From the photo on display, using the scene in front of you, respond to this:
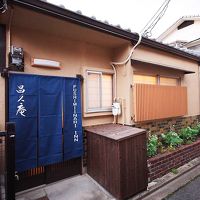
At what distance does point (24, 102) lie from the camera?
415cm

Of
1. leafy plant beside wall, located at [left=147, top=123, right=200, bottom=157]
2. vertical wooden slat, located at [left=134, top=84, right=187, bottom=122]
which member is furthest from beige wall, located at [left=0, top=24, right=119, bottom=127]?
leafy plant beside wall, located at [left=147, top=123, right=200, bottom=157]

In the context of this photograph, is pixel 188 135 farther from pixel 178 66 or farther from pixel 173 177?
pixel 178 66

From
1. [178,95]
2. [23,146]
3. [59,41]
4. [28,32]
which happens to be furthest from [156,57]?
[23,146]

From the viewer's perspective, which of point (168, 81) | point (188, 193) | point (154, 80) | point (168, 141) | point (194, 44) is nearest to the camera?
point (188, 193)

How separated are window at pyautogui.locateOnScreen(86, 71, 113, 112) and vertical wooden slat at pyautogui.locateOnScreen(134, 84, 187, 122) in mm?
965

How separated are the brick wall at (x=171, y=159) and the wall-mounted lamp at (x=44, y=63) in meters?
3.74

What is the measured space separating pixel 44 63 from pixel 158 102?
4279mm

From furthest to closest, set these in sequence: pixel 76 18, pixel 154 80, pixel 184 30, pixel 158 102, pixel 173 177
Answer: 1. pixel 184 30
2. pixel 154 80
3. pixel 158 102
4. pixel 173 177
5. pixel 76 18

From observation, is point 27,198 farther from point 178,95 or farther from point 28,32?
point 178,95

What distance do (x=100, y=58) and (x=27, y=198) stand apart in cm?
450

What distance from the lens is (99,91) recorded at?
575 cm

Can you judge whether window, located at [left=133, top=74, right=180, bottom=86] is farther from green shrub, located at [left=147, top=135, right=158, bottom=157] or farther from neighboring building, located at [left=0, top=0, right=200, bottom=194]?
green shrub, located at [left=147, top=135, right=158, bottom=157]

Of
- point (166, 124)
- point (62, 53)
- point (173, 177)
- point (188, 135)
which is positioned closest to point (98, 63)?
point (62, 53)

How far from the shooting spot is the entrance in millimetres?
4078
